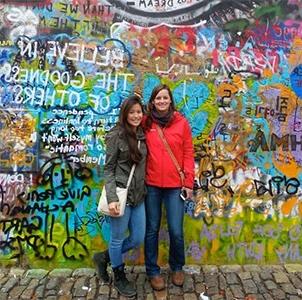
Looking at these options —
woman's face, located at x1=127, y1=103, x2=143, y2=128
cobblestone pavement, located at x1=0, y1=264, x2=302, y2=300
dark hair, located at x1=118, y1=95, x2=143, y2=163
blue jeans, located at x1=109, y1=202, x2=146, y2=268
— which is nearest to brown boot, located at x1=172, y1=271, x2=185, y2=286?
cobblestone pavement, located at x1=0, y1=264, x2=302, y2=300

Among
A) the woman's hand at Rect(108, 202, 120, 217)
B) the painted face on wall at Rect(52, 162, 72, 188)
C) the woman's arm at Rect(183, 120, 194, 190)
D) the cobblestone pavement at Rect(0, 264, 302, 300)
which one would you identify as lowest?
the cobblestone pavement at Rect(0, 264, 302, 300)

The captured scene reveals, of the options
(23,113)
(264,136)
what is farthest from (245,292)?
(23,113)

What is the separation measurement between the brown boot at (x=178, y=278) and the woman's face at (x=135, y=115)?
5.12ft

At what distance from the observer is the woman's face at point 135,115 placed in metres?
4.17

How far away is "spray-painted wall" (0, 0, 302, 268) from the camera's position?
478 centimetres

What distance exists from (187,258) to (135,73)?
6.73ft

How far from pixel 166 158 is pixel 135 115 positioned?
0.50 m

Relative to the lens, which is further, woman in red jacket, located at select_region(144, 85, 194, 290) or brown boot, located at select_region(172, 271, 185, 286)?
brown boot, located at select_region(172, 271, 185, 286)

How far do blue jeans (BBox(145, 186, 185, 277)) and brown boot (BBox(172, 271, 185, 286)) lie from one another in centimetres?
11

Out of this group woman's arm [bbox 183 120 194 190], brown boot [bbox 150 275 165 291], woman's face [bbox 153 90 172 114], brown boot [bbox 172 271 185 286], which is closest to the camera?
woman's face [bbox 153 90 172 114]

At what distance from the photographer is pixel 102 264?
4.66m

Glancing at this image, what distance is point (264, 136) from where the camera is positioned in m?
4.95

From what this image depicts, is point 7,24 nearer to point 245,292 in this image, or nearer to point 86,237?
point 86,237

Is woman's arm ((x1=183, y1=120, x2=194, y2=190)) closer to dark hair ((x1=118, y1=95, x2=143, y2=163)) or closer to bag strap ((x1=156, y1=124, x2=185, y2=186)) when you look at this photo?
bag strap ((x1=156, y1=124, x2=185, y2=186))
